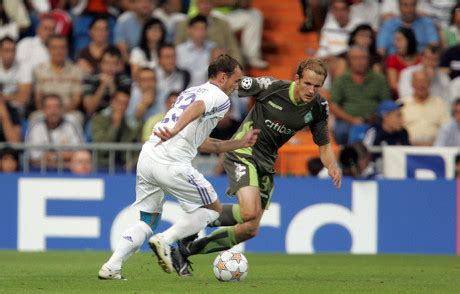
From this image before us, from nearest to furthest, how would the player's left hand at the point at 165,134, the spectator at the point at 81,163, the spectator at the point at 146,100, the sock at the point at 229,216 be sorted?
the player's left hand at the point at 165,134 → the sock at the point at 229,216 → the spectator at the point at 81,163 → the spectator at the point at 146,100

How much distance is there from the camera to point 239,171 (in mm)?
12312

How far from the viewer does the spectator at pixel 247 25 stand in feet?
65.0

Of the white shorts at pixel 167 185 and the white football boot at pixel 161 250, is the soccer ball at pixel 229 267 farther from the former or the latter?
the white football boot at pixel 161 250

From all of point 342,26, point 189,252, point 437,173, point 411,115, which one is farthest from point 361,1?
point 189,252

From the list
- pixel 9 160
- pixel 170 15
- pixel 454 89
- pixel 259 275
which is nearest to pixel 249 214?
pixel 259 275

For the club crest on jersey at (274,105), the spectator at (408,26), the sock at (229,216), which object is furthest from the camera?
→ the spectator at (408,26)

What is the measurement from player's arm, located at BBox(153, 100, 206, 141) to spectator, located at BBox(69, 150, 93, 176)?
262 inches

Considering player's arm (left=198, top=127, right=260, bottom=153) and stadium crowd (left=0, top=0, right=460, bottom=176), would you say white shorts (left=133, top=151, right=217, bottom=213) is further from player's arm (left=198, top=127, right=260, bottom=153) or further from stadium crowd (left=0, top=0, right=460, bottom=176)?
stadium crowd (left=0, top=0, right=460, bottom=176)

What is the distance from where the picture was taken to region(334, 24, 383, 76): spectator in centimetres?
1870

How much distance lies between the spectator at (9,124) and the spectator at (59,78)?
512mm

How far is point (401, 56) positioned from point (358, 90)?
4.20 ft

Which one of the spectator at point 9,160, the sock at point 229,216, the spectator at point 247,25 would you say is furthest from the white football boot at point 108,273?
the spectator at point 247,25

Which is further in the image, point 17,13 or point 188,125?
point 17,13

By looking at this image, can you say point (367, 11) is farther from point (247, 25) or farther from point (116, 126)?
point (116, 126)
